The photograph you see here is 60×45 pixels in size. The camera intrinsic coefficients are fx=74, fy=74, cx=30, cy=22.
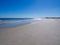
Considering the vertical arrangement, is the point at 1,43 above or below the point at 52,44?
above

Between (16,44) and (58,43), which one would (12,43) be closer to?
(16,44)

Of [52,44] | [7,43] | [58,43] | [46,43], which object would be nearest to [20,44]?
[7,43]

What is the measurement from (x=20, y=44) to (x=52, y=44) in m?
1.00

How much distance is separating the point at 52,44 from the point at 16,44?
3.70 ft

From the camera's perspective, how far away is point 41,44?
2312 mm

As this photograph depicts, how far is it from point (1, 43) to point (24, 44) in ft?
2.44

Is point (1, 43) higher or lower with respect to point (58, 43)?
higher

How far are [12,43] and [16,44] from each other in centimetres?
15

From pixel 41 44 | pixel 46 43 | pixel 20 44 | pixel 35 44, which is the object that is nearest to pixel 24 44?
pixel 20 44

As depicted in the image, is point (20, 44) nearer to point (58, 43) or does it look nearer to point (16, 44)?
point (16, 44)


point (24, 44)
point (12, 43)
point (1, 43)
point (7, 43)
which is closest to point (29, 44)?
point (24, 44)

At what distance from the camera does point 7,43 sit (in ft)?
7.77

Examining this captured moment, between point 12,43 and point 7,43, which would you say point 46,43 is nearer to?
point 12,43

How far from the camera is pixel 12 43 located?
237cm
